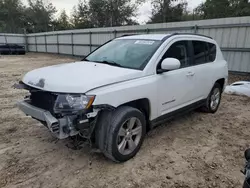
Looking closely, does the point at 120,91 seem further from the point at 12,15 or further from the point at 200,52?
the point at 12,15

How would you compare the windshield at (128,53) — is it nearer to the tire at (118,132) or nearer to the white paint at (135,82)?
the white paint at (135,82)

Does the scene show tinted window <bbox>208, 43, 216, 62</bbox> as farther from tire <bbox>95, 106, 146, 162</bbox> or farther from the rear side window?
tire <bbox>95, 106, 146, 162</bbox>

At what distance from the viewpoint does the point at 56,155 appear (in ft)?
10.1

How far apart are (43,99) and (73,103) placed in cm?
60

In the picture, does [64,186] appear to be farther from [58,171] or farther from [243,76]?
[243,76]

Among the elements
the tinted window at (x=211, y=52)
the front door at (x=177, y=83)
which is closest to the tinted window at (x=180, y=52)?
the front door at (x=177, y=83)

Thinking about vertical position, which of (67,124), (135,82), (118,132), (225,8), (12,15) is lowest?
(118,132)

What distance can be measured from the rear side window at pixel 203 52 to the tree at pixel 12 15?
43.7 metres

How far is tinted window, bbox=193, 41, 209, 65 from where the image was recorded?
409cm

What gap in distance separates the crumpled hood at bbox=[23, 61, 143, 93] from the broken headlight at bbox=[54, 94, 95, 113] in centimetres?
8

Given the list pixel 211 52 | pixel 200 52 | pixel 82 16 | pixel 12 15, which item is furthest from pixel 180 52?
pixel 12 15

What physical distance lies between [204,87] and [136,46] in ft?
5.70

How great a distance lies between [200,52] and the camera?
425cm

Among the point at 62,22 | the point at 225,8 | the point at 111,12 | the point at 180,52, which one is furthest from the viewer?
the point at 62,22
